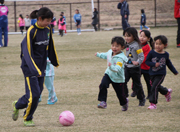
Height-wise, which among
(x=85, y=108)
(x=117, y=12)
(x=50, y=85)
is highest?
(x=117, y=12)

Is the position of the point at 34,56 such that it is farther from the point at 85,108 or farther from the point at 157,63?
the point at 157,63

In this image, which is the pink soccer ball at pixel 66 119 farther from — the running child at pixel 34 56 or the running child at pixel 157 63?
the running child at pixel 157 63

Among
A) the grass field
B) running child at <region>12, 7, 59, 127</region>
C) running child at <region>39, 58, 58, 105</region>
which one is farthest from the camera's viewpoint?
Answer: running child at <region>39, 58, 58, 105</region>

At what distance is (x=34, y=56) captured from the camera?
418 cm

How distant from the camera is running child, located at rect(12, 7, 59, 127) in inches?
159

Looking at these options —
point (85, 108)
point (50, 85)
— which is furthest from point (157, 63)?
point (50, 85)

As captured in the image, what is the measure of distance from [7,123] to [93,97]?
202 centimetres

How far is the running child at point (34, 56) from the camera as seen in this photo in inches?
159

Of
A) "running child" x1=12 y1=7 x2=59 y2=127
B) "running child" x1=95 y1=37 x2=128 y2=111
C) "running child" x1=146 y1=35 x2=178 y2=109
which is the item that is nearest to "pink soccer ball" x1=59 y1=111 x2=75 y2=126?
"running child" x1=12 y1=7 x2=59 y2=127

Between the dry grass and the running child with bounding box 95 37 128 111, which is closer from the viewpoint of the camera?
the running child with bounding box 95 37 128 111

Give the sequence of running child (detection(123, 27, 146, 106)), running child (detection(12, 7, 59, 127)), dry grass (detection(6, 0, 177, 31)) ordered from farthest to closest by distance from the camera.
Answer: dry grass (detection(6, 0, 177, 31))
running child (detection(123, 27, 146, 106))
running child (detection(12, 7, 59, 127))

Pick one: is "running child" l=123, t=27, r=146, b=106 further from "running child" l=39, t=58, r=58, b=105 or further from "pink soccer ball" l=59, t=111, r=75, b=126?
"pink soccer ball" l=59, t=111, r=75, b=126

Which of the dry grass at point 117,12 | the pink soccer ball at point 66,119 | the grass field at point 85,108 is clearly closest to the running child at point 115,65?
the grass field at point 85,108

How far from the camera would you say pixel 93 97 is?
6008 millimetres
